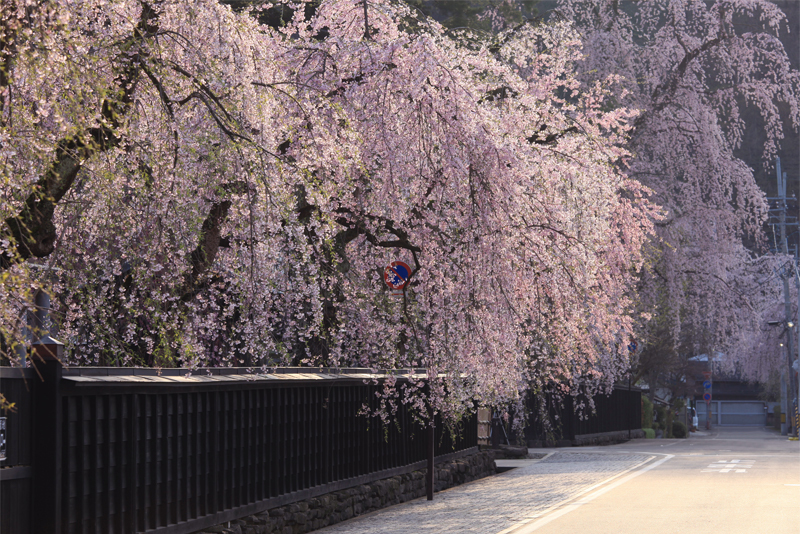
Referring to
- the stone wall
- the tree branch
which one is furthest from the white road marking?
the tree branch

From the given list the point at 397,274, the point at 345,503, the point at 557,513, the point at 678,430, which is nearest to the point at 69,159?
the point at 397,274

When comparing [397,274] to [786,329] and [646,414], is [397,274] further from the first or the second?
[786,329]

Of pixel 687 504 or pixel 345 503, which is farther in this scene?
pixel 687 504

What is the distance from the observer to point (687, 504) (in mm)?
15258

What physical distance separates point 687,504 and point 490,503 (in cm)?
283

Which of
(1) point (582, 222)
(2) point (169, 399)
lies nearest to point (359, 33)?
(1) point (582, 222)

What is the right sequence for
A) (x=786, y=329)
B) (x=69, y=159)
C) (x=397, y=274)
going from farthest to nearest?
(x=786, y=329)
(x=397, y=274)
(x=69, y=159)

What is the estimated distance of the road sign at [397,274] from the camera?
13.4 metres

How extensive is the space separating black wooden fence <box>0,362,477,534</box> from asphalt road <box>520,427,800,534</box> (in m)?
2.68

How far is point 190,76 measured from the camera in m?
8.93

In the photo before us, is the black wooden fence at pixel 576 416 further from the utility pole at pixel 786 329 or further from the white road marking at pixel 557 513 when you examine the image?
the utility pole at pixel 786 329

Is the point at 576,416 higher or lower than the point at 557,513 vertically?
higher

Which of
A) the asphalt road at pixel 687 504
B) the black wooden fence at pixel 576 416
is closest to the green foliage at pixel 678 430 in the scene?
the black wooden fence at pixel 576 416

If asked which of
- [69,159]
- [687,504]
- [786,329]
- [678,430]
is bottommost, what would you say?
[678,430]
